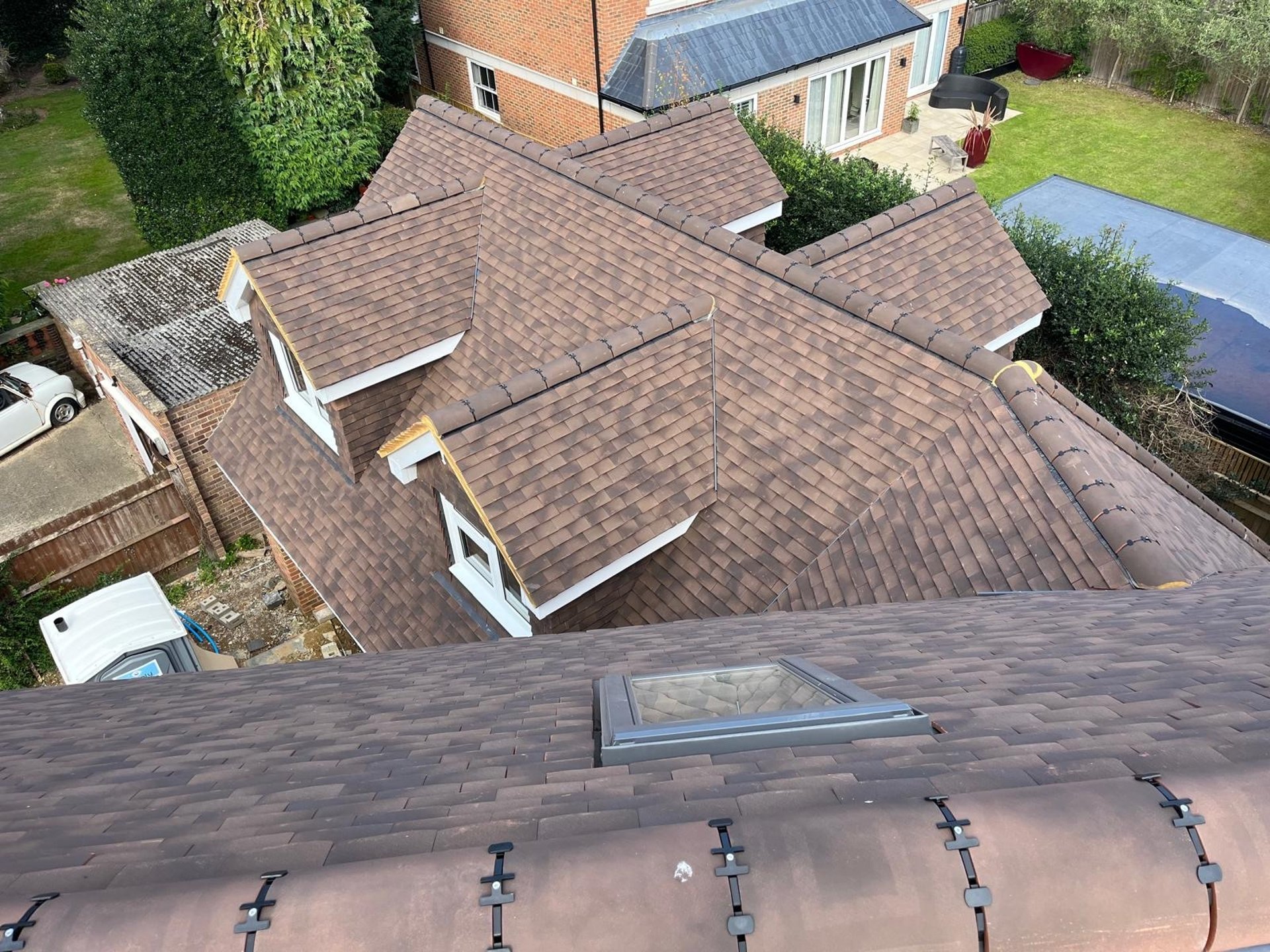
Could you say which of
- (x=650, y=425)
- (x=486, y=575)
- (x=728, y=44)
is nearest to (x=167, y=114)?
(x=728, y=44)

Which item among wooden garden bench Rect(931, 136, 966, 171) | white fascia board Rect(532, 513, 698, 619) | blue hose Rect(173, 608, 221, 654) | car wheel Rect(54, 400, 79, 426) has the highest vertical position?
white fascia board Rect(532, 513, 698, 619)

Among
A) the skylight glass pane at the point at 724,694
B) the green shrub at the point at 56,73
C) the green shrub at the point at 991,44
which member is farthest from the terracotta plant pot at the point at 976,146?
the green shrub at the point at 56,73

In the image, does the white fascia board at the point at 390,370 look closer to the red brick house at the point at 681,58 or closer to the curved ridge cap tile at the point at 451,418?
the curved ridge cap tile at the point at 451,418

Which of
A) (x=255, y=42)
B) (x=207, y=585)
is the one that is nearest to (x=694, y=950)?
(x=207, y=585)

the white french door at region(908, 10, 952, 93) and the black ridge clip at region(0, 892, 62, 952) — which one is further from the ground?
the black ridge clip at region(0, 892, 62, 952)

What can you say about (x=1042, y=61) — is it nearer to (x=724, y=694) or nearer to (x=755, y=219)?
(x=755, y=219)

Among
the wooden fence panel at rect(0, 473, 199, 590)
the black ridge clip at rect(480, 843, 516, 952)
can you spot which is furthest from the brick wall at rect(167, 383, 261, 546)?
the black ridge clip at rect(480, 843, 516, 952)

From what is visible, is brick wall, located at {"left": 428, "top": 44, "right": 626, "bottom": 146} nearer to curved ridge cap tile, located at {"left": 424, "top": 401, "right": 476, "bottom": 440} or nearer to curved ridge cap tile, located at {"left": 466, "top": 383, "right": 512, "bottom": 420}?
curved ridge cap tile, located at {"left": 466, "top": 383, "right": 512, "bottom": 420}
